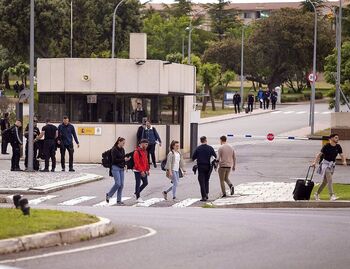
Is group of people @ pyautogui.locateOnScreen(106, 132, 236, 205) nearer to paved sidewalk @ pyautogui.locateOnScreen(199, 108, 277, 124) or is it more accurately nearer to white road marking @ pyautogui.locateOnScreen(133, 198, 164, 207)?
white road marking @ pyautogui.locateOnScreen(133, 198, 164, 207)

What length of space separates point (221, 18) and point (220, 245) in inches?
4932

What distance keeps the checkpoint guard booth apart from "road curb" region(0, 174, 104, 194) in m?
6.31

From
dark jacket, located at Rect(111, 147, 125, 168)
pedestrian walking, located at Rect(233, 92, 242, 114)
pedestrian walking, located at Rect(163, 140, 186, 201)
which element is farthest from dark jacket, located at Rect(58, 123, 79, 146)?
pedestrian walking, located at Rect(233, 92, 242, 114)

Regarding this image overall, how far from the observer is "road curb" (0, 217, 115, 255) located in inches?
531

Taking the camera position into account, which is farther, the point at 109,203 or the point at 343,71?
the point at 343,71

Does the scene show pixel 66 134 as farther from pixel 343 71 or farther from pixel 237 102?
pixel 237 102

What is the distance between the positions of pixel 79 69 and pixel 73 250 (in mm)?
26484

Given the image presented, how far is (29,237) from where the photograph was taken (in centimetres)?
1395

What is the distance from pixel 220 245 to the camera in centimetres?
1502

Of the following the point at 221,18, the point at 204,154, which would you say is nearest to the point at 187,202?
the point at 204,154

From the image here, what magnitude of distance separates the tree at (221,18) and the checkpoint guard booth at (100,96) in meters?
95.3

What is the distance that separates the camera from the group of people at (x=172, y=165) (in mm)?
25753

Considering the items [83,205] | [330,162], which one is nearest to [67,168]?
[83,205]

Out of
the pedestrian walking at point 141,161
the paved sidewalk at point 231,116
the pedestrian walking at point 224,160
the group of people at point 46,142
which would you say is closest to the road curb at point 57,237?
the pedestrian walking at point 141,161
